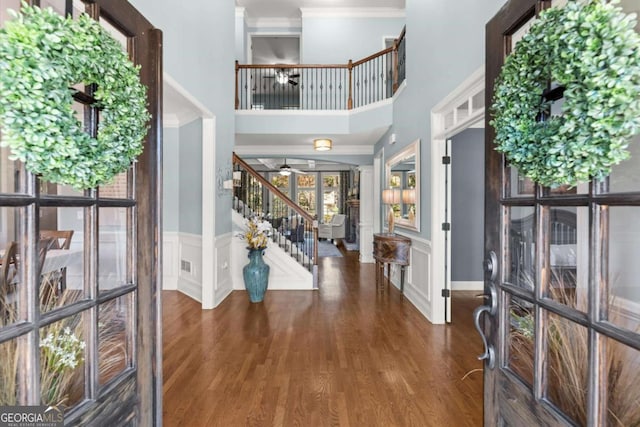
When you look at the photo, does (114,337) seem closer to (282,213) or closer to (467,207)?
(282,213)

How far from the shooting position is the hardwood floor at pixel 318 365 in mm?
2152

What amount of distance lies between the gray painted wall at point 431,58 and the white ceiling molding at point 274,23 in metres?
4.04

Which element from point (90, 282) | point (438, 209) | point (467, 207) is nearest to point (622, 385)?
point (90, 282)

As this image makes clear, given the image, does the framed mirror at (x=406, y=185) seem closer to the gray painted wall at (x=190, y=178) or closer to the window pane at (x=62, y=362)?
the gray painted wall at (x=190, y=178)

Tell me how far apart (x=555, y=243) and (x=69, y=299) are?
5.28 feet

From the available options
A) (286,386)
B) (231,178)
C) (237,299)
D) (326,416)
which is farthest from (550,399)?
(231,178)

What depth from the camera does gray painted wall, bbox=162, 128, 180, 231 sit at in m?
5.12

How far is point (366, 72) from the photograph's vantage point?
7051 mm

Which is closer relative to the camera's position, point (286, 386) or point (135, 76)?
point (135, 76)

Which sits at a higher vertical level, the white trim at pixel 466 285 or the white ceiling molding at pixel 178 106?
the white ceiling molding at pixel 178 106

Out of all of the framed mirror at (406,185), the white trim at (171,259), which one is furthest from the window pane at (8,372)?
the white trim at (171,259)

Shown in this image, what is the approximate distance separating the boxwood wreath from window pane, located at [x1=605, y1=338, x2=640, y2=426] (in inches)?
18.1

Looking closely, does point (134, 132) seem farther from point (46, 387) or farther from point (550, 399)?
point (550, 399)

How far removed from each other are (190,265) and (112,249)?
3944 millimetres
